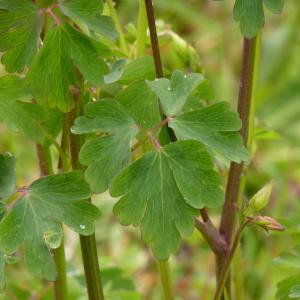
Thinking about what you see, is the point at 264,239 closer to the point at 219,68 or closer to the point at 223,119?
the point at 219,68

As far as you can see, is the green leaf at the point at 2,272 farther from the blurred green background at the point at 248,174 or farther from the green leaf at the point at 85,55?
the blurred green background at the point at 248,174

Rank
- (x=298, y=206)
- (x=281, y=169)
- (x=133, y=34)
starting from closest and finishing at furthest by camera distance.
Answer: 1. (x=133, y=34)
2. (x=298, y=206)
3. (x=281, y=169)

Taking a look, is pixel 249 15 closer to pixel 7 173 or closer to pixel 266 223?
pixel 266 223

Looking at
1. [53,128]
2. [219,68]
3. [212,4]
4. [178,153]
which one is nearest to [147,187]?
[178,153]

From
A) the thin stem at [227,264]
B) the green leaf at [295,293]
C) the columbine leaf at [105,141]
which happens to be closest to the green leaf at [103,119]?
the columbine leaf at [105,141]

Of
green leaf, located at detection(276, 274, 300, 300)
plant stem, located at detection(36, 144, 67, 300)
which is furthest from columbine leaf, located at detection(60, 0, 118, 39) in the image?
green leaf, located at detection(276, 274, 300, 300)

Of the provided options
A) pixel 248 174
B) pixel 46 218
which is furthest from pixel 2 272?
pixel 248 174

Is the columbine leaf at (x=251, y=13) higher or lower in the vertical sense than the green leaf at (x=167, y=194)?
higher
